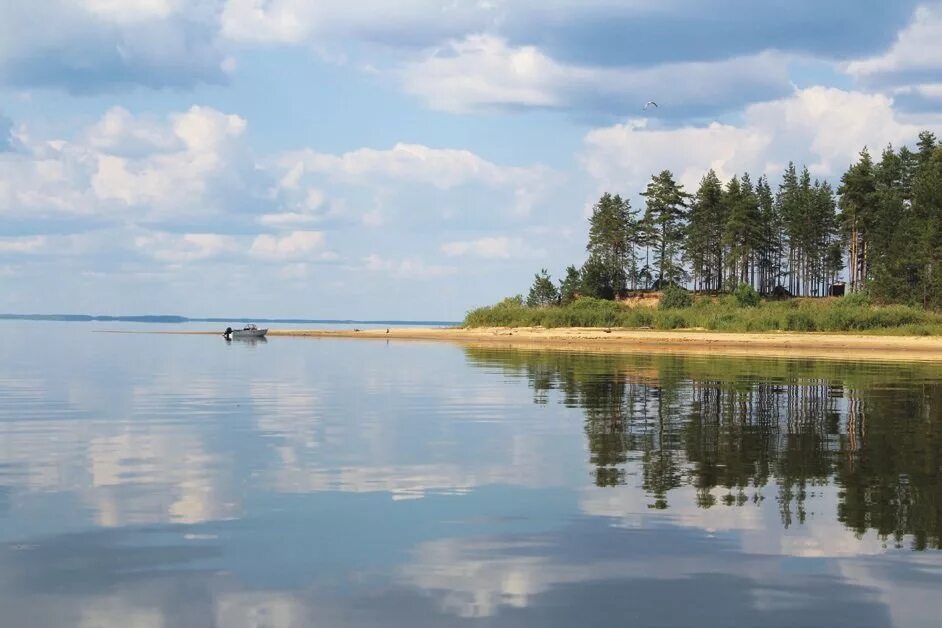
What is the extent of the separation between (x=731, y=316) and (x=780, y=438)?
83255mm

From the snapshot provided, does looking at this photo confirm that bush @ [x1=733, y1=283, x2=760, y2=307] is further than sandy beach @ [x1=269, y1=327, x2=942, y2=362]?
Yes

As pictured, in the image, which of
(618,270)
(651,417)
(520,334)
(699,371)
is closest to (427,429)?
(651,417)

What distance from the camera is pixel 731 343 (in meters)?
90.8

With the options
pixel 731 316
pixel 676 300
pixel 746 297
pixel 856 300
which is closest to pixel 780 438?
pixel 731 316

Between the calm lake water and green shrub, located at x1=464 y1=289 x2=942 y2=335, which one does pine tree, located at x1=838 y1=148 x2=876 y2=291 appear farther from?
the calm lake water

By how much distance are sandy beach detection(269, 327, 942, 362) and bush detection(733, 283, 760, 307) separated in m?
15.8

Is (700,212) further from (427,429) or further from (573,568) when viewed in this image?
(573,568)

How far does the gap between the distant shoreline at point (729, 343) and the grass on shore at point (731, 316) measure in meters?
2.41

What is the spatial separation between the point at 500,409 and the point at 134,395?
663 inches

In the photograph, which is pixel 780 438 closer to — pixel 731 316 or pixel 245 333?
pixel 731 316

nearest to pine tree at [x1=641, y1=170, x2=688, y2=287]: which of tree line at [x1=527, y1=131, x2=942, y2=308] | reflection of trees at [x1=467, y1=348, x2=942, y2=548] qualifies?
tree line at [x1=527, y1=131, x2=942, y2=308]

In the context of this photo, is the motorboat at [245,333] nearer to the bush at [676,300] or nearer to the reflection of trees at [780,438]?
the bush at [676,300]

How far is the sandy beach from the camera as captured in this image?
79.8m

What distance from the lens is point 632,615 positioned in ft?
33.9
